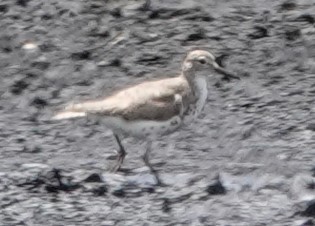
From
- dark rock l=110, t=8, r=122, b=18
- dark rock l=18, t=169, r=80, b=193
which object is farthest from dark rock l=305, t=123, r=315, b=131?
dark rock l=110, t=8, r=122, b=18

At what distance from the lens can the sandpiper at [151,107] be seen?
28.8ft

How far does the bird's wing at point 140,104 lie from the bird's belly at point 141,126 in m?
0.03

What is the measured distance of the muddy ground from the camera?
8.63 metres

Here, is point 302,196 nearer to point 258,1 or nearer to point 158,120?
point 158,120

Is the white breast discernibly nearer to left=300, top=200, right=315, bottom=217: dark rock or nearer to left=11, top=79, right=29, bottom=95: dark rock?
left=300, top=200, right=315, bottom=217: dark rock

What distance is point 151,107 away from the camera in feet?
29.2

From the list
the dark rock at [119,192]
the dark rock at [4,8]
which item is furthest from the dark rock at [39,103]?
the dark rock at [4,8]

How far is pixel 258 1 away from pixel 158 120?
3403 mm

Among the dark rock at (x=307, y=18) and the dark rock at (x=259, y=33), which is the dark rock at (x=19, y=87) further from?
the dark rock at (x=307, y=18)

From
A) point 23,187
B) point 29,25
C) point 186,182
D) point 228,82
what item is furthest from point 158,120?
point 29,25

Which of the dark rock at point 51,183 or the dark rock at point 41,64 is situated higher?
the dark rock at point 51,183

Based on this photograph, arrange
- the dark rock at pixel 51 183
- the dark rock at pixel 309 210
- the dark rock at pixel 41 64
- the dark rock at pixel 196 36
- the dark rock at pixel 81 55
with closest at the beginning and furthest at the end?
the dark rock at pixel 309 210 < the dark rock at pixel 51 183 < the dark rock at pixel 41 64 < the dark rock at pixel 81 55 < the dark rock at pixel 196 36

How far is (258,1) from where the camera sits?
39.6 feet

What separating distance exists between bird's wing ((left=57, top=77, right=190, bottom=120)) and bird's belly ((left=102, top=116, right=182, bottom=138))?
3 cm
